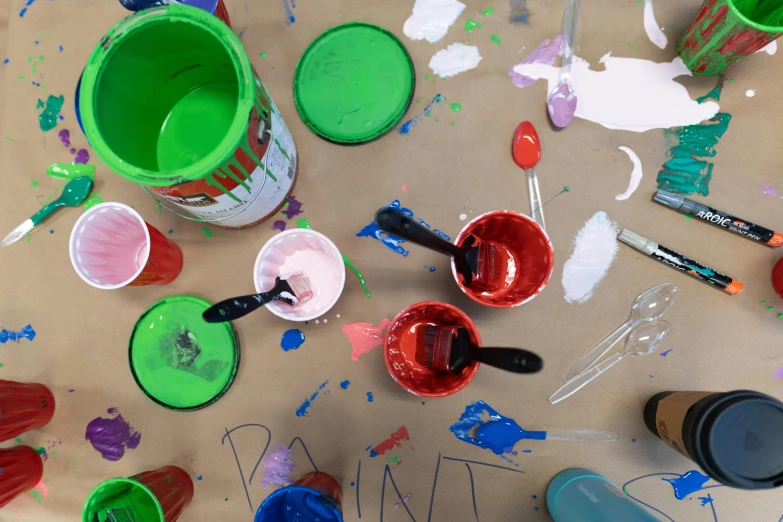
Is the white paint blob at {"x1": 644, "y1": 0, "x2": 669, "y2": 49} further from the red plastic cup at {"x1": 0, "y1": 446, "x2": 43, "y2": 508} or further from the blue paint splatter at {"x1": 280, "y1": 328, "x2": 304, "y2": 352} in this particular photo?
the red plastic cup at {"x1": 0, "y1": 446, "x2": 43, "y2": 508}

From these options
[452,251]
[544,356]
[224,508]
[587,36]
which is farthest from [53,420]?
[587,36]

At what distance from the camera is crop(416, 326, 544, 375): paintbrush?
55 cm

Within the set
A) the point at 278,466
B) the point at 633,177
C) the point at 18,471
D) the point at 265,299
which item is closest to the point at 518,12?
the point at 633,177

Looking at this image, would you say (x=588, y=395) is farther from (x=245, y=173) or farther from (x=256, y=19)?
(x=256, y=19)

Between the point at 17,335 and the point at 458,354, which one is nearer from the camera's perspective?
the point at 458,354

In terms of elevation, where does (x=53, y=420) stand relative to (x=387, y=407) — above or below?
below

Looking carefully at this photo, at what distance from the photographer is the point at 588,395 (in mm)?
782

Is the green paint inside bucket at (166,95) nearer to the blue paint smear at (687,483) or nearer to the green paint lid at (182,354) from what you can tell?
the green paint lid at (182,354)

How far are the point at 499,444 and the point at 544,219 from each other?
0.41 metres

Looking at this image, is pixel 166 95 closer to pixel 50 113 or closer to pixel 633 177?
pixel 50 113

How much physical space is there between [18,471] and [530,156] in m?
1.06

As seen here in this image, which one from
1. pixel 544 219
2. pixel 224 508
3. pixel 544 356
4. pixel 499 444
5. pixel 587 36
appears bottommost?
pixel 224 508

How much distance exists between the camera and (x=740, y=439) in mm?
644

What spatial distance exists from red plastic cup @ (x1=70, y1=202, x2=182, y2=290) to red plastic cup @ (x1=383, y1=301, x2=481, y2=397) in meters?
0.41
